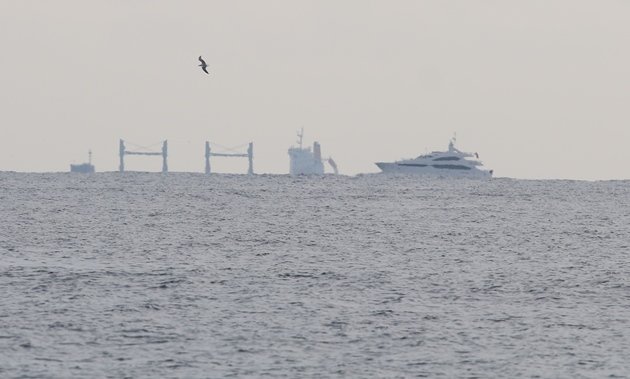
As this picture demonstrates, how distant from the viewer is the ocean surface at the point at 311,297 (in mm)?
36062

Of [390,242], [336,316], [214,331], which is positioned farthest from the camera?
[390,242]

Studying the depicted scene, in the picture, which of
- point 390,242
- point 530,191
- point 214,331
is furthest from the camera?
point 530,191

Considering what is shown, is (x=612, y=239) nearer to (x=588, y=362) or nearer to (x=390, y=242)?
(x=390, y=242)

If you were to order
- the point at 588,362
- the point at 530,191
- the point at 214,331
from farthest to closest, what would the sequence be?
the point at 530,191, the point at 214,331, the point at 588,362

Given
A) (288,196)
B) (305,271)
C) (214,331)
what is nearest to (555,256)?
Result: (305,271)

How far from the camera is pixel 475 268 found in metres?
59.6

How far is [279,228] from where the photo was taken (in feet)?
289

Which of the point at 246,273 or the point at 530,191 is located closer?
the point at 246,273

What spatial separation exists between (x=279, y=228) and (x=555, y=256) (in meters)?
24.8

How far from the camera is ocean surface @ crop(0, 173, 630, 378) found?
36.1 m

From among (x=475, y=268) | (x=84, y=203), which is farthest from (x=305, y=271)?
(x=84, y=203)

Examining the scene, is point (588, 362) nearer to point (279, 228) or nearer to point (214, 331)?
point (214, 331)

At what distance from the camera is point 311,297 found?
4803 centimetres

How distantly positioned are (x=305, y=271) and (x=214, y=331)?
56.1 ft
